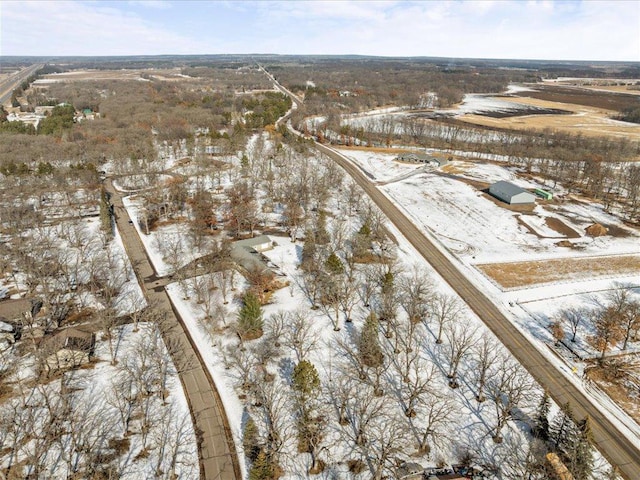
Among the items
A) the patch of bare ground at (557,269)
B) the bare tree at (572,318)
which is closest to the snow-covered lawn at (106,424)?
the bare tree at (572,318)

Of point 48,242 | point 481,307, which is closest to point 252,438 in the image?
point 481,307

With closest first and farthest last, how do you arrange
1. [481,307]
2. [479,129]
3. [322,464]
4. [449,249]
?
1. [322,464]
2. [481,307]
3. [449,249]
4. [479,129]

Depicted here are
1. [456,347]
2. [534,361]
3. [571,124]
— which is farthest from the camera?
[571,124]

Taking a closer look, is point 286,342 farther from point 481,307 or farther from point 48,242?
point 48,242

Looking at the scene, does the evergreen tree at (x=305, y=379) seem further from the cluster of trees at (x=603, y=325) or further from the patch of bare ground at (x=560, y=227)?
the patch of bare ground at (x=560, y=227)

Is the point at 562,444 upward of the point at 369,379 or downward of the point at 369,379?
upward

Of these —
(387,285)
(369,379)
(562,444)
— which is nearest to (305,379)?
(369,379)

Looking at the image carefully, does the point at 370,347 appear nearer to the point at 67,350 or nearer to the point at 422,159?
the point at 67,350
